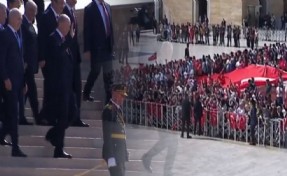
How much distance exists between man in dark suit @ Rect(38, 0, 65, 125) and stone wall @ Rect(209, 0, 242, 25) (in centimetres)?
1964

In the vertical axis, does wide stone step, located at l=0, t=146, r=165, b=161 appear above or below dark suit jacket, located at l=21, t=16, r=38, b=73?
below

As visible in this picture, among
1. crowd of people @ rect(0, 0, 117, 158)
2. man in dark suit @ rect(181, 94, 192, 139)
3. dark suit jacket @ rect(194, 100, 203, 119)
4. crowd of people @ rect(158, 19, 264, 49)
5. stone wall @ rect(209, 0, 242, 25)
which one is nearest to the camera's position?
crowd of people @ rect(0, 0, 117, 158)

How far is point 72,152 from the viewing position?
3.98 meters

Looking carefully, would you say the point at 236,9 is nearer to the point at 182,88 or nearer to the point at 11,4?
the point at 182,88

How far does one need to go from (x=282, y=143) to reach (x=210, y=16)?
52.6ft

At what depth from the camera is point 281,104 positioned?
9094 millimetres

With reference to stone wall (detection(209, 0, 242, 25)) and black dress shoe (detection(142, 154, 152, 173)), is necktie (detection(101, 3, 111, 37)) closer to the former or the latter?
black dress shoe (detection(142, 154, 152, 173))

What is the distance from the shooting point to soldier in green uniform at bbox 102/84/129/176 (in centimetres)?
347

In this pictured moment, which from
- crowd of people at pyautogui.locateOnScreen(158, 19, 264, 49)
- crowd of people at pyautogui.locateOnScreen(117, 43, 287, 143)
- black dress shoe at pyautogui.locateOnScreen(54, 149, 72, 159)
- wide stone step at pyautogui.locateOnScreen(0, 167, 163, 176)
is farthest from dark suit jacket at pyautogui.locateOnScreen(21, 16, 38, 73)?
crowd of people at pyautogui.locateOnScreen(158, 19, 264, 49)

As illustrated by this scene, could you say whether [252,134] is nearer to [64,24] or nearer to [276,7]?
[64,24]

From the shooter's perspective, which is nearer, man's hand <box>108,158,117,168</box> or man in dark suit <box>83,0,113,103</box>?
man's hand <box>108,158,117,168</box>

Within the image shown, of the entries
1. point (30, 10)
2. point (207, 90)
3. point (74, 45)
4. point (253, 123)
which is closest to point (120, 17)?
point (74, 45)

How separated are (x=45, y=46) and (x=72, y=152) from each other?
475 millimetres

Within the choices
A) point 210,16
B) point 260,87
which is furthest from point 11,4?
point 210,16
